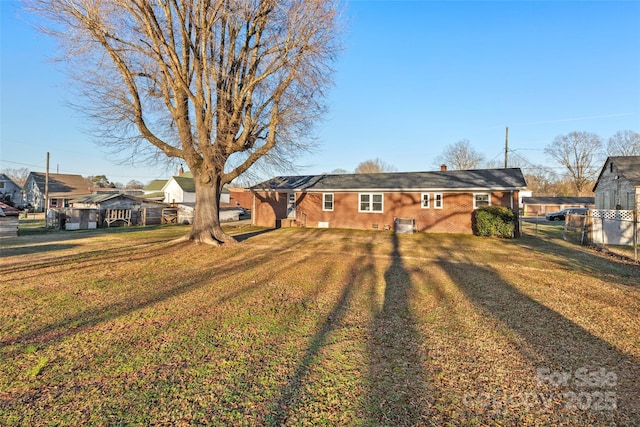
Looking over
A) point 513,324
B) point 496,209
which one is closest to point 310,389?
point 513,324

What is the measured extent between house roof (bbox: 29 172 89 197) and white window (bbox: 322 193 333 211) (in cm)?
4061

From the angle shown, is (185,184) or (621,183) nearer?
(621,183)

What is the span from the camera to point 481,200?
17.2 meters

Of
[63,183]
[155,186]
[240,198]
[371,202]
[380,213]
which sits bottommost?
[380,213]

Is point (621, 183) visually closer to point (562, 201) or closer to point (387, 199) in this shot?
point (387, 199)

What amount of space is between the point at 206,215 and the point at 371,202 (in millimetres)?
10409

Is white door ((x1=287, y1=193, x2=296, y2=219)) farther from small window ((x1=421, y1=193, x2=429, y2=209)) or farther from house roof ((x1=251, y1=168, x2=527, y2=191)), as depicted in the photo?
small window ((x1=421, y1=193, x2=429, y2=209))

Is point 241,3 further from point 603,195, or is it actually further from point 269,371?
point 603,195

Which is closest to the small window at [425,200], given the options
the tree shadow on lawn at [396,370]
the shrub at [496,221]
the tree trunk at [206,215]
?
the shrub at [496,221]

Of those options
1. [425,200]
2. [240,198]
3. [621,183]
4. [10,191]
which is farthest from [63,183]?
[621,183]

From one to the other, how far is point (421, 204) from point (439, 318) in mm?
14110

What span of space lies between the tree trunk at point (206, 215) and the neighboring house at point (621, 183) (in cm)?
2215

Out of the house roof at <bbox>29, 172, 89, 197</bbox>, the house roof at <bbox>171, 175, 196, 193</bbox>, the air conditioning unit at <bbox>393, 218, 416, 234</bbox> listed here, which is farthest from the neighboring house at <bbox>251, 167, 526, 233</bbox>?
the house roof at <bbox>29, 172, 89, 197</bbox>

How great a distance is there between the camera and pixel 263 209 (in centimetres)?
2272
